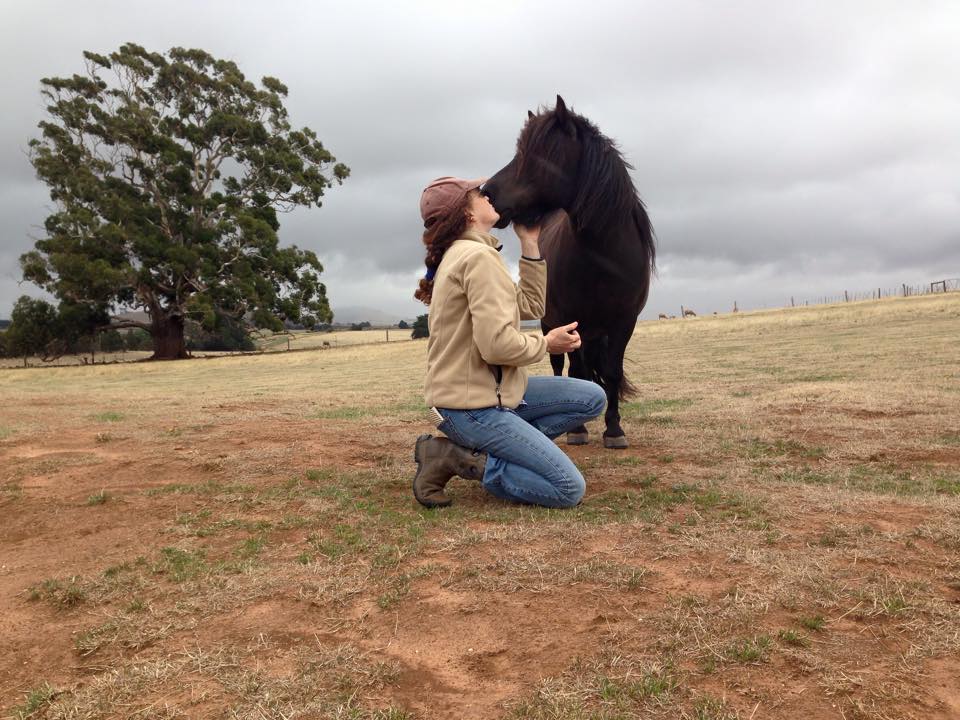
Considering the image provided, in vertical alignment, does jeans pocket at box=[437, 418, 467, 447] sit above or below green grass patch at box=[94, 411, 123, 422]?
above

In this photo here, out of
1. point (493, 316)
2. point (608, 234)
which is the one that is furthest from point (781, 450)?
point (493, 316)

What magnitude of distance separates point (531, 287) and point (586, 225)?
50.5 inches

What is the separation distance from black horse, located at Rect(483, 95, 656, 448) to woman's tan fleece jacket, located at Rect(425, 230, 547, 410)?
45.5 inches

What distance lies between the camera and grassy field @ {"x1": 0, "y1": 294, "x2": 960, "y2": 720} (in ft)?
5.76

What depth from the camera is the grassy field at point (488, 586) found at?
1.76 meters

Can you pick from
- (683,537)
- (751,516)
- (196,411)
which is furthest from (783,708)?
(196,411)

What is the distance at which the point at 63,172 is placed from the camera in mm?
Answer: 33906

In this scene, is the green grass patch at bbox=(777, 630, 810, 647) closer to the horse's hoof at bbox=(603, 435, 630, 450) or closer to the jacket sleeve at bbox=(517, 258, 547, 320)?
the jacket sleeve at bbox=(517, 258, 547, 320)

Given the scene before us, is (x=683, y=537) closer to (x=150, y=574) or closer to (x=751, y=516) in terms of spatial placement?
(x=751, y=516)

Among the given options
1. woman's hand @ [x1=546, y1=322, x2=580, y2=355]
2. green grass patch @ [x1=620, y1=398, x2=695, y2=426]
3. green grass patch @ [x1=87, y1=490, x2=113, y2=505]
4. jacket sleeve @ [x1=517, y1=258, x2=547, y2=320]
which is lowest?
green grass patch @ [x1=620, y1=398, x2=695, y2=426]

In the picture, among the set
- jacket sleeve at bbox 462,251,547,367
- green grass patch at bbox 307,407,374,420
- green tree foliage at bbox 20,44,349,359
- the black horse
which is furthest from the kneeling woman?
green tree foliage at bbox 20,44,349,359

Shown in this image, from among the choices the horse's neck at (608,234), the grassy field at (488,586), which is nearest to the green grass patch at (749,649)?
the grassy field at (488,586)

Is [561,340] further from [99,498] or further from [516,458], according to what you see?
[99,498]

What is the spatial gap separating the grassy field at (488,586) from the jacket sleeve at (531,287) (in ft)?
3.89
